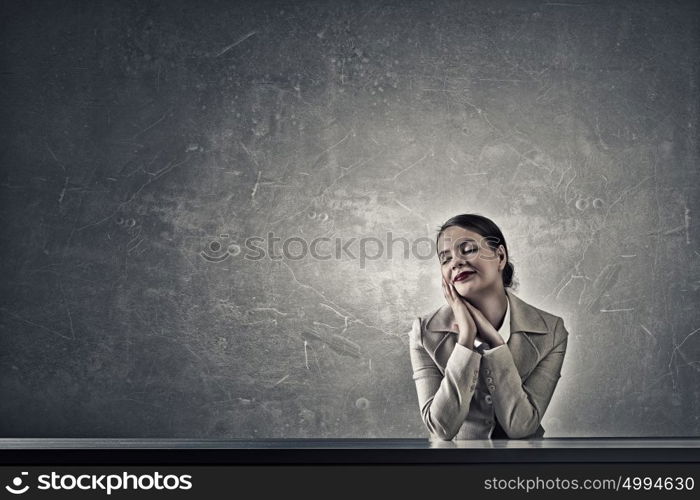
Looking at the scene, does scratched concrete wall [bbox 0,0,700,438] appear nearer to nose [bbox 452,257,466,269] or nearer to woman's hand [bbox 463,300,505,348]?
nose [bbox 452,257,466,269]

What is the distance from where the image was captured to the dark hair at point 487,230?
221 cm

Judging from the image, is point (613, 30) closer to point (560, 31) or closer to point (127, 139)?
point (560, 31)

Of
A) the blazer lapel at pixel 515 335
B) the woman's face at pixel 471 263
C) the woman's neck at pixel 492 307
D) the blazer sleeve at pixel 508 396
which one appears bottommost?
the blazer sleeve at pixel 508 396

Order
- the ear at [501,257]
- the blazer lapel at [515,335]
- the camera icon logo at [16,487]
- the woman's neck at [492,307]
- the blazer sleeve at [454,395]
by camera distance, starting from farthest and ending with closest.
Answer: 1. the ear at [501,257]
2. the woman's neck at [492,307]
3. the blazer lapel at [515,335]
4. the blazer sleeve at [454,395]
5. the camera icon logo at [16,487]

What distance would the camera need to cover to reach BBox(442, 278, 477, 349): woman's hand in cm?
188

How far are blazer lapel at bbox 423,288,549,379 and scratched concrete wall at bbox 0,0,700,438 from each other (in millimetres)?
201

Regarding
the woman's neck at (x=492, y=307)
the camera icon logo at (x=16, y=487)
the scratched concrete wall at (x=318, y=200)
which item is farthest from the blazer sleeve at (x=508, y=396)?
the camera icon logo at (x=16, y=487)

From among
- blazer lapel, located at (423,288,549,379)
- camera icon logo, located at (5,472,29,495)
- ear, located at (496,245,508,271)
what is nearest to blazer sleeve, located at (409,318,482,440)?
blazer lapel, located at (423,288,549,379)

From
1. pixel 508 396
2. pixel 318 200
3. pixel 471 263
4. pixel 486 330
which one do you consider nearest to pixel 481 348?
pixel 486 330

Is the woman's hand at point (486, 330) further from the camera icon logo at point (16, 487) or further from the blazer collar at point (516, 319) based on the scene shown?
the camera icon logo at point (16, 487)

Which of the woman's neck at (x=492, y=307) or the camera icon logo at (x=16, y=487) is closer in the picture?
the camera icon logo at (x=16, y=487)

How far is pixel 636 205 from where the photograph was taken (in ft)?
7.81

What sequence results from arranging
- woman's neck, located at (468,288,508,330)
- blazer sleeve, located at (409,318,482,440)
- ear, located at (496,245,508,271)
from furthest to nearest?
ear, located at (496,245,508,271) < woman's neck, located at (468,288,508,330) < blazer sleeve, located at (409,318,482,440)

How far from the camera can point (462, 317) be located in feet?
6.41
